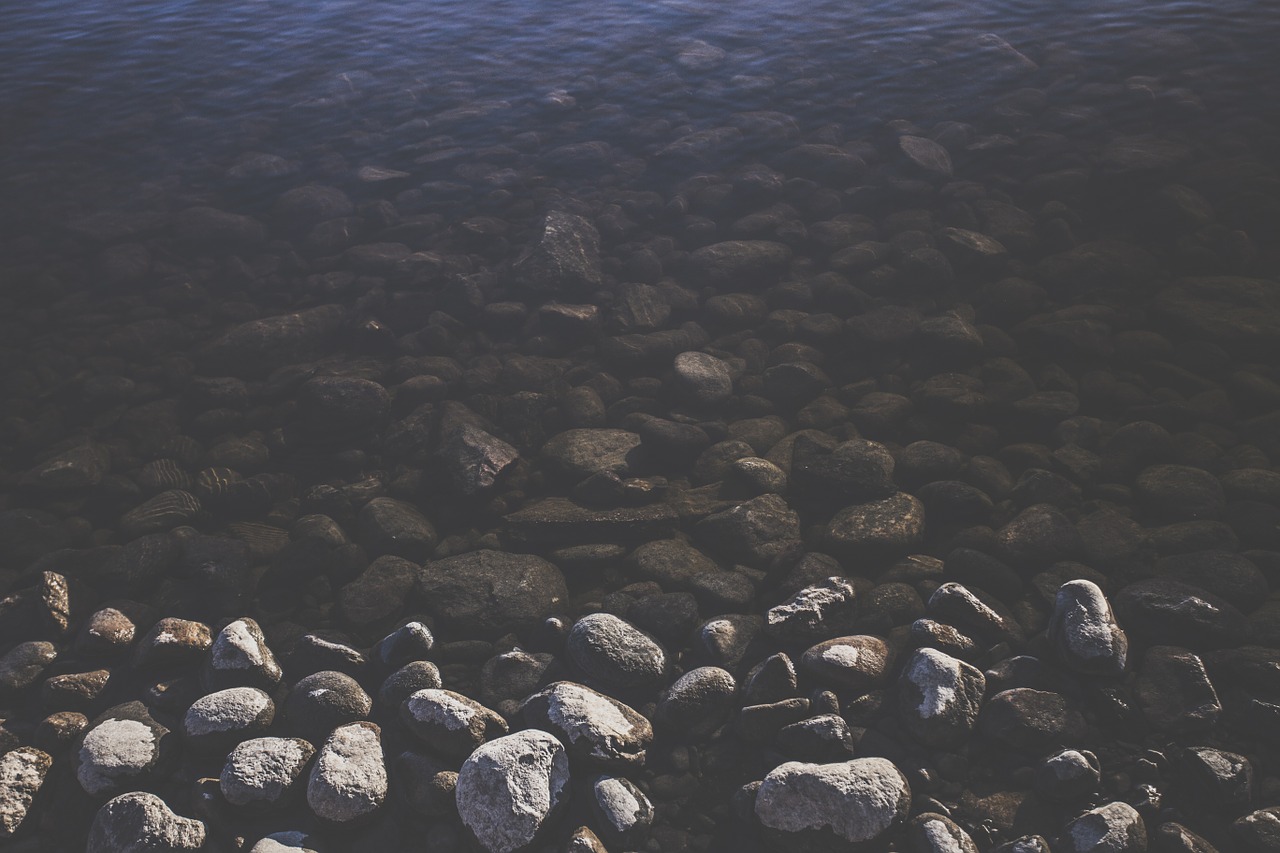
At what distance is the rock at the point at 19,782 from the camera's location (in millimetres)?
3963

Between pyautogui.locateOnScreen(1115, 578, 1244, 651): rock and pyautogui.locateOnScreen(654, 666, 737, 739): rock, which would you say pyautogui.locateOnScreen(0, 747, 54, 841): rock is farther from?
pyautogui.locateOnScreen(1115, 578, 1244, 651): rock

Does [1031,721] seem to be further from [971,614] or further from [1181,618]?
[1181,618]

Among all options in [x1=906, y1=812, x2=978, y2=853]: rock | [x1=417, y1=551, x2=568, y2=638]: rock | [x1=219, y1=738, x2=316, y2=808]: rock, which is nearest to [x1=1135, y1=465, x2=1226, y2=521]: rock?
[x1=906, y1=812, x2=978, y2=853]: rock

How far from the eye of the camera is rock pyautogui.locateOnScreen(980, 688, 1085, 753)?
12.6ft

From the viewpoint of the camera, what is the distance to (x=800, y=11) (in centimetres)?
1288

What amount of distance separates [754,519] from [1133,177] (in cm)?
589

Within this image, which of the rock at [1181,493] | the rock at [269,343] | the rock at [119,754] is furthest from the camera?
the rock at [269,343]

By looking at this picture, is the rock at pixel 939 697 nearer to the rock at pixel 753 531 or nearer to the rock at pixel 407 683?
→ the rock at pixel 753 531

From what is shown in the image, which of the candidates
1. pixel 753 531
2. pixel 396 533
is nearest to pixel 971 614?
pixel 753 531

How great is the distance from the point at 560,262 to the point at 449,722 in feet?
15.4

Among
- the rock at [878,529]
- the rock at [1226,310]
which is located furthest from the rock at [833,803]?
the rock at [1226,310]

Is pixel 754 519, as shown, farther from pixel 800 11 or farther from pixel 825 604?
pixel 800 11

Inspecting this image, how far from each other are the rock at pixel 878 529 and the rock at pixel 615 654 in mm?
1346

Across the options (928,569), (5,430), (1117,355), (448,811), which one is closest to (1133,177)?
(1117,355)
